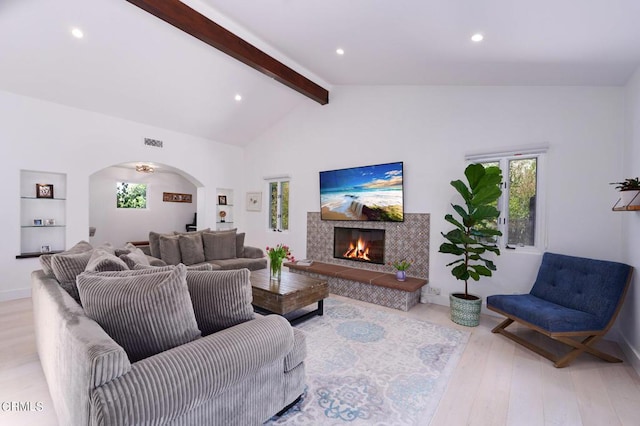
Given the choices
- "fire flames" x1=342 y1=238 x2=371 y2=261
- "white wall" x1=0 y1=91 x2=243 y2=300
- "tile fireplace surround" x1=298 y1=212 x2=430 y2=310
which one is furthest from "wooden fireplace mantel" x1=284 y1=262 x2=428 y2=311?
"white wall" x1=0 y1=91 x2=243 y2=300

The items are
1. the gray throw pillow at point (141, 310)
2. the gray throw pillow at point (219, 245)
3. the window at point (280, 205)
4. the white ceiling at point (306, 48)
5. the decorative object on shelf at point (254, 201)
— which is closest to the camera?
the gray throw pillow at point (141, 310)

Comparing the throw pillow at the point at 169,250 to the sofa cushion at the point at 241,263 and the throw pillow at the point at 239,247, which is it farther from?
the throw pillow at the point at 239,247

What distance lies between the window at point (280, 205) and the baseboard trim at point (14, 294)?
4.00 metres

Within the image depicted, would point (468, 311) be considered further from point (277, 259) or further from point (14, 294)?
point (14, 294)

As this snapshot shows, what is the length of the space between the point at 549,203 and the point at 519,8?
7.30 ft

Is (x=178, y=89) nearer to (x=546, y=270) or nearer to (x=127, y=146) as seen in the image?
(x=127, y=146)

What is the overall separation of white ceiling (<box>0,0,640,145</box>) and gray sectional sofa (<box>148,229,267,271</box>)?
2267 mm

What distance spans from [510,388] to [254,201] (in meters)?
5.60

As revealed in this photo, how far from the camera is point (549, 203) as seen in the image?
11.1 feet

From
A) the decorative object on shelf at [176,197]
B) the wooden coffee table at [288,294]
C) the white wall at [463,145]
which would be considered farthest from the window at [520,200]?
the decorative object on shelf at [176,197]

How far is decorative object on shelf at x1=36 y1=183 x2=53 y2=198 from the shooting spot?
172 inches

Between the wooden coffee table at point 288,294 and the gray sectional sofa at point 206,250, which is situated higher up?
the gray sectional sofa at point 206,250

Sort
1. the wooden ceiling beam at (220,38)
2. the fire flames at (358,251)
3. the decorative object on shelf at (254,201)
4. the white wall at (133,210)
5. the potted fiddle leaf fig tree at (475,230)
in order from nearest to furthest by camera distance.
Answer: the wooden ceiling beam at (220,38)
the potted fiddle leaf fig tree at (475,230)
the fire flames at (358,251)
the decorative object on shelf at (254,201)
the white wall at (133,210)

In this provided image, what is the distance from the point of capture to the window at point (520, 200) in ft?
11.5
